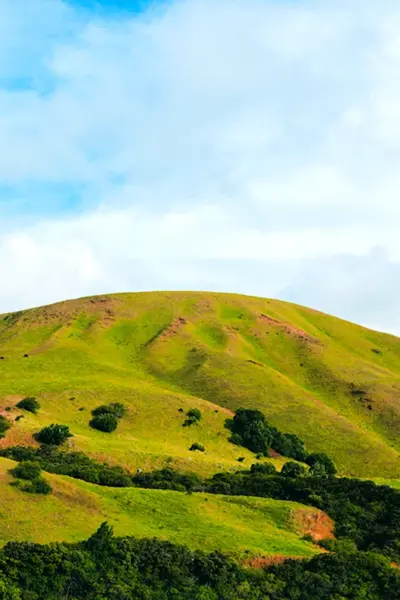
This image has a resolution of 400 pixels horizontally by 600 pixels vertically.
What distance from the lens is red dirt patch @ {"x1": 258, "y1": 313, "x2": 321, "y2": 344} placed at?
419 ft

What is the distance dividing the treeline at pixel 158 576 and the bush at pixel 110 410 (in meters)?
41.6

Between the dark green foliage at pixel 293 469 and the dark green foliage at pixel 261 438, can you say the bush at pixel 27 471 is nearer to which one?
the dark green foliage at pixel 293 469

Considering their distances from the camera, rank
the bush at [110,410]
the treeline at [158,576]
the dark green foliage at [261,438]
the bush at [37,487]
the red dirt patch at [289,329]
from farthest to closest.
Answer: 1. the red dirt patch at [289,329]
2. the dark green foliage at [261,438]
3. the bush at [110,410]
4. the bush at [37,487]
5. the treeline at [158,576]

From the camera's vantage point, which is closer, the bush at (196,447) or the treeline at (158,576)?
the treeline at (158,576)

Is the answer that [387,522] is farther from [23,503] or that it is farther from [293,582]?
[23,503]

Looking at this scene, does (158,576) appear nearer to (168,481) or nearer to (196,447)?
(168,481)

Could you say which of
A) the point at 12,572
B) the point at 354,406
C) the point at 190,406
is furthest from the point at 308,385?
the point at 12,572

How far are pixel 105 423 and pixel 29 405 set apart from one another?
8928 mm

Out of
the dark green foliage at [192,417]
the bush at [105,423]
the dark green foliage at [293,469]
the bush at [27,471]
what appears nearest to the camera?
the bush at [27,471]

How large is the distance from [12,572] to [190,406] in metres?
52.8

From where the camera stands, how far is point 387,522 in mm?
54969

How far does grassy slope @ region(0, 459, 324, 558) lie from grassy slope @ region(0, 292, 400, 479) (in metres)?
13.3

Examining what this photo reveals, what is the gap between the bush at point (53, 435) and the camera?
211 feet

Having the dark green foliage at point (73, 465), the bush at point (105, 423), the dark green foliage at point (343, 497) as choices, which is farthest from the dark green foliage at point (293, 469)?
the bush at point (105, 423)
